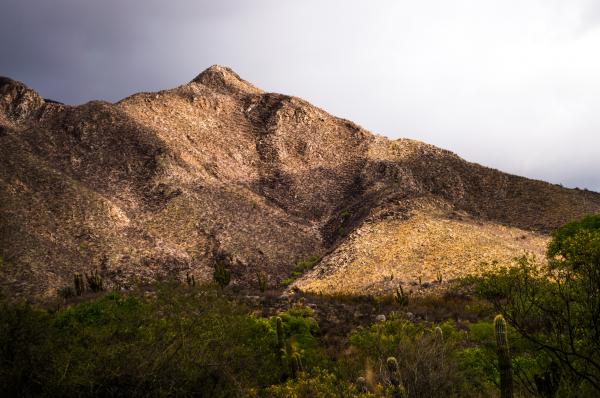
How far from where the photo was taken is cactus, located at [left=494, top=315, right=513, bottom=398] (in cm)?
1061

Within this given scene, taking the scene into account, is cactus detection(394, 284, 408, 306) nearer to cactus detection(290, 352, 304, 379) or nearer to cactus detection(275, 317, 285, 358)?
cactus detection(275, 317, 285, 358)

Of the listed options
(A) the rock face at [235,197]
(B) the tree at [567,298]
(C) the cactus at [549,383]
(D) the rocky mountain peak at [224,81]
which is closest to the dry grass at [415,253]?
(A) the rock face at [235,197]

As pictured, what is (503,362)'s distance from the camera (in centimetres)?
1098

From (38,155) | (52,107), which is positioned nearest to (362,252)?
(38,155)

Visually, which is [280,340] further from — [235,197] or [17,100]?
[17,100]

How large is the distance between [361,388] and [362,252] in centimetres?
2559

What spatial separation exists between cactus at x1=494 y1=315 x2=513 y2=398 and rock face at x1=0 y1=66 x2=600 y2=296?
20.7 m

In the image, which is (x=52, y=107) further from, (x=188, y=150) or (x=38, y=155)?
(x=188, y=150)

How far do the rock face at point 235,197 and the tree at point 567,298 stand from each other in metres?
20.4

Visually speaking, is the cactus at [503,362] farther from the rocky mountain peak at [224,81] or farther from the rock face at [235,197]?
the rocky mountain peak at [224,81]

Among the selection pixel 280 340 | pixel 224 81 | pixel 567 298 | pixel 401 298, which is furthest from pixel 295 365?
pixel 224 81

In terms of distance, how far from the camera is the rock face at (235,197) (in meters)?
35.5

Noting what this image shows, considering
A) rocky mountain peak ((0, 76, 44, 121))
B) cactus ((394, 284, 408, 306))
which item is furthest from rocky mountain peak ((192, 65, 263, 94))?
cactus ((394, 284, 408, 306))

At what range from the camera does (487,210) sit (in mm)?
51094
